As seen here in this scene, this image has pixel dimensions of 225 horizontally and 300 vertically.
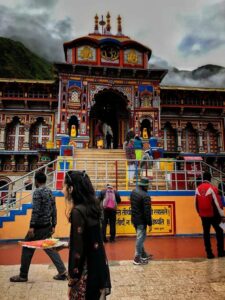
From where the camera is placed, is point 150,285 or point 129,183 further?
point 129,183

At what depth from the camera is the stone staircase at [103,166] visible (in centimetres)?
1058

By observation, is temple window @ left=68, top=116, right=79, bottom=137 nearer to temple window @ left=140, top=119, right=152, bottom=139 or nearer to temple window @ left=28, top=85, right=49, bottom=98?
temple window @ left=28, top=85, right=49, bottom=98

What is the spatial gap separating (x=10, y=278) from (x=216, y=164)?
767 inches

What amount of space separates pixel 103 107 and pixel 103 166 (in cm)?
973

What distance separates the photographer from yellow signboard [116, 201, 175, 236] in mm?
8930

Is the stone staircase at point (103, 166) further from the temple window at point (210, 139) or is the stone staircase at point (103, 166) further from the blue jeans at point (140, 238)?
the temple window at point (210, 139)

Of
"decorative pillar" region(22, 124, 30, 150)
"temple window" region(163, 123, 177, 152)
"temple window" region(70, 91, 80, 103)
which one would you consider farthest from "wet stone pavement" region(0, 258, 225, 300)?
"temple window" region(163, 123, 177, 152)

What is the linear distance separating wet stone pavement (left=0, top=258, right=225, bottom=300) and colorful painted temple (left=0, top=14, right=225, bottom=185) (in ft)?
43.5

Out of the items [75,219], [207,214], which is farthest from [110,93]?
[75,219]

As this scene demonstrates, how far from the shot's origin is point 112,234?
324 inches

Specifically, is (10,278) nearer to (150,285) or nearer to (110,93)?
(150,285)

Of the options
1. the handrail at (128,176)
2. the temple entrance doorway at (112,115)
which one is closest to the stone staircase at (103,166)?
the handrail at (128,176)

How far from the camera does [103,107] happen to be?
21906 millimetres

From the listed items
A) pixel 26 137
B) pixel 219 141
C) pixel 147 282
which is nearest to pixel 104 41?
pixel 26 137
